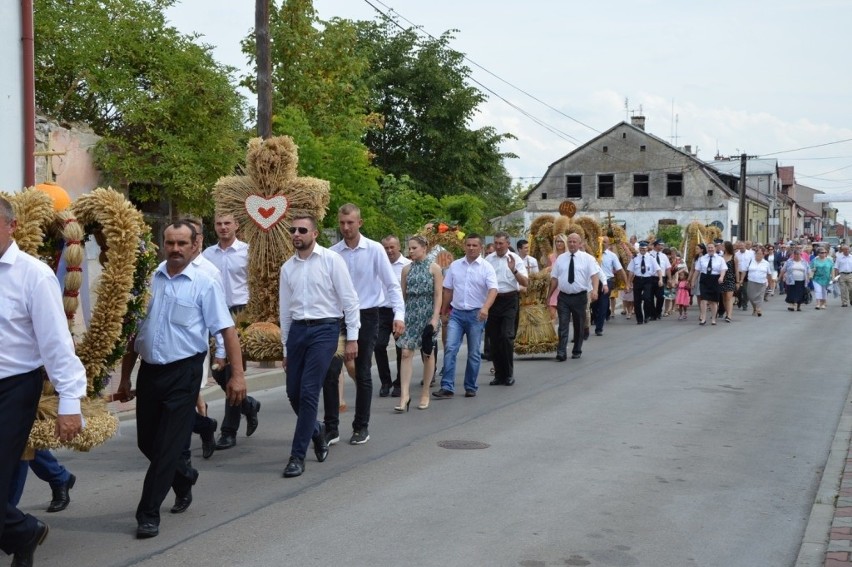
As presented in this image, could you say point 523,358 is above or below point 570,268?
below

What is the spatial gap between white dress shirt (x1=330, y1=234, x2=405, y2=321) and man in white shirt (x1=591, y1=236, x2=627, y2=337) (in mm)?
10872

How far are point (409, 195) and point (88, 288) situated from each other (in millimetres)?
21573

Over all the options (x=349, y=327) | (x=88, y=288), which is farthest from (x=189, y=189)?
(x=88, y=288)

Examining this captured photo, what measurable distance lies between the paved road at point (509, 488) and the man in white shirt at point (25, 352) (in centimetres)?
106

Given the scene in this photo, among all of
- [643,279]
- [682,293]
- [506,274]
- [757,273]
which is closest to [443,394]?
[506,274]

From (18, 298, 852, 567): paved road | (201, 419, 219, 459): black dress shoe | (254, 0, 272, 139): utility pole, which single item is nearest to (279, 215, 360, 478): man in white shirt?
(18, 298, 852, 567): paved road

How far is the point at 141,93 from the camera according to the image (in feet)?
59.2

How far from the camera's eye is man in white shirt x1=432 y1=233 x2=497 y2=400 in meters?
11.9

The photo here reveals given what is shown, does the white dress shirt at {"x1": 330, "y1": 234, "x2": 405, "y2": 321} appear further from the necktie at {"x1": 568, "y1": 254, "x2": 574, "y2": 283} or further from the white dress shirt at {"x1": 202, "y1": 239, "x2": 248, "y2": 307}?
the necktie at {"x1": 568, "y1": 254, "x2": 574, "y2": 283}

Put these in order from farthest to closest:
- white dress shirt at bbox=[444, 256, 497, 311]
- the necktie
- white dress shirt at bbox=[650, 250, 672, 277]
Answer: white dress shirt at bbox=[650, 250, 672, 277]
the necktie
white dress shirt at bbox=[444, 256, 497, 311]

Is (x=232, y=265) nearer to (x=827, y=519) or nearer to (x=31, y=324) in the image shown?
(x=31, y=324)

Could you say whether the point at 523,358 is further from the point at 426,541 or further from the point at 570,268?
the point at 426,541

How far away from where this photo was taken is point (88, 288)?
5.78m

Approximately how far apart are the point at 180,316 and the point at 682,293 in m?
20.9
